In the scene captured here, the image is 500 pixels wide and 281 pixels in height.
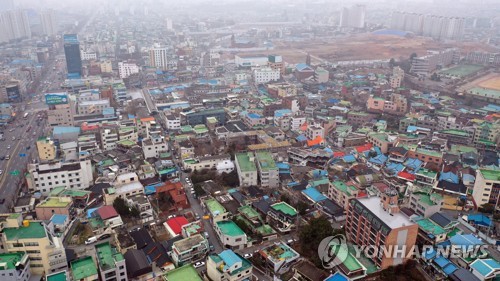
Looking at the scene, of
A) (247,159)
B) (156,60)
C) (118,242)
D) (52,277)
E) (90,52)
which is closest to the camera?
(52,277)

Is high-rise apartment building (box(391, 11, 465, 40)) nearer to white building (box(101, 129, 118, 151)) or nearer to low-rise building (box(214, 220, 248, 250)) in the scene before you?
white building (box(101, 129, 118, 151))

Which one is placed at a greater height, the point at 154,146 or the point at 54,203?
the point at 154,146

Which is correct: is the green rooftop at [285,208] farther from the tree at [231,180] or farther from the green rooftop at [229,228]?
the tree at [231,180]

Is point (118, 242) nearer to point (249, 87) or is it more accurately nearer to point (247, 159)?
point (247, 159)

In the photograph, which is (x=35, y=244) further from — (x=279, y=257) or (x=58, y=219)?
(x=279, y=257)

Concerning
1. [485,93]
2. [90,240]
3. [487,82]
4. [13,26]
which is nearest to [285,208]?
[90,240]

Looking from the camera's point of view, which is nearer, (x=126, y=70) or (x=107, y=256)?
(x=107, y=256)

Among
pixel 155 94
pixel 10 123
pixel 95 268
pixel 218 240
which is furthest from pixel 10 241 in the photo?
pixel 155 94
